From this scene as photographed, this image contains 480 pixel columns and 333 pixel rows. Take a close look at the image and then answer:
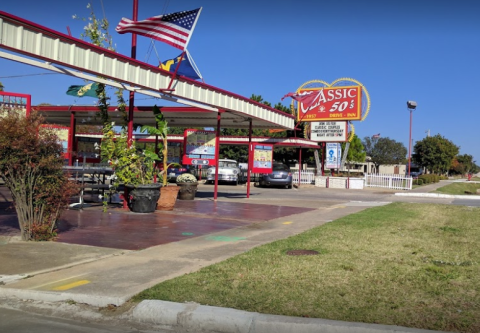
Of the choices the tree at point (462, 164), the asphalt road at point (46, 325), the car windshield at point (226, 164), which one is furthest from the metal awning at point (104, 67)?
the tree at point (462, 164)

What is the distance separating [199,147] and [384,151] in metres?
77.2

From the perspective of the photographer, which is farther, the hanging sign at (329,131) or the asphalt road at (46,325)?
the hanging sign at (329,131)

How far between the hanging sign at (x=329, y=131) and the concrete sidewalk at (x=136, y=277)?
2391 cm

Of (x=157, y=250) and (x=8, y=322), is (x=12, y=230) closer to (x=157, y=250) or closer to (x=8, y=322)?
(x=157, y=250)

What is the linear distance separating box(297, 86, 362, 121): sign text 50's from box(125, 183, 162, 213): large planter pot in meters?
21.3

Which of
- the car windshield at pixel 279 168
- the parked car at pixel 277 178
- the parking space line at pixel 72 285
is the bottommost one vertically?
the parking space line at pixel 72 285

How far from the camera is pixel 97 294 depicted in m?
5.79

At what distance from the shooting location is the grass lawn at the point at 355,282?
502 cm

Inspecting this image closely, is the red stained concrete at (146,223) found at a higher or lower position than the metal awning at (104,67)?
lower

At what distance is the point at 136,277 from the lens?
6.60m

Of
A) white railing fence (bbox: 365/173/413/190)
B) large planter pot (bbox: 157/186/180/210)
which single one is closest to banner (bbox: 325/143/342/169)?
white railing fence (bbox: 365/173/413/190)

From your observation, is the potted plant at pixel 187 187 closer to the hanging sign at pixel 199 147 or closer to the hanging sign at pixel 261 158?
the hanging sign at pixel 199 147

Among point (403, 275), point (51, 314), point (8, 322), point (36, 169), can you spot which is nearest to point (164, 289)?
point (51, 314)

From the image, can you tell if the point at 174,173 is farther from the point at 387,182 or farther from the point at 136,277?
the point at 136,277
